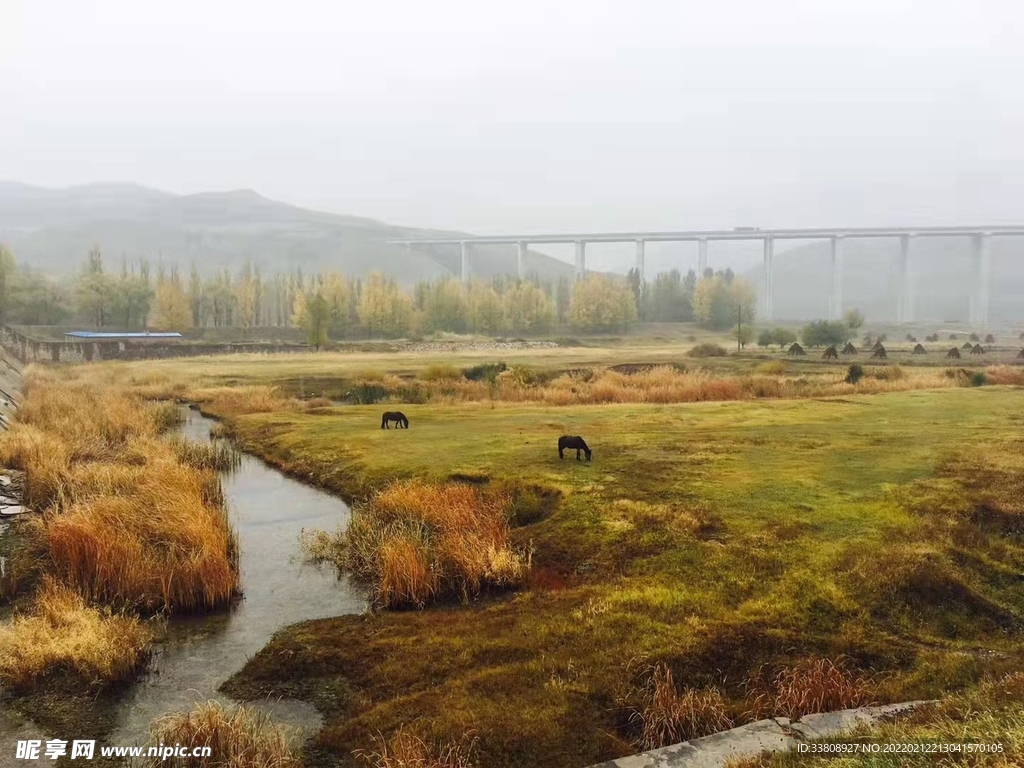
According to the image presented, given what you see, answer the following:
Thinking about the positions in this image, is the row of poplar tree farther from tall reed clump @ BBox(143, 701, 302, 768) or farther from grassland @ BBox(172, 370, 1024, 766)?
tall reed clump @ BBox(143, 701, 302, 768)

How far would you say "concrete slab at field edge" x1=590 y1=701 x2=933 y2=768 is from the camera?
658 centimetres

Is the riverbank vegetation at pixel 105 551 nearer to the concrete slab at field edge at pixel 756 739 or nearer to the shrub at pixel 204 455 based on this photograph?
the shrub at pixel 204 455

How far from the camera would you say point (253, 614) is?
10883 millimetres

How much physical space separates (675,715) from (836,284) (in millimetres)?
127654

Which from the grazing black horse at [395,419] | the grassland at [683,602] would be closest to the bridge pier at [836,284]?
the grazing black horse at [395,419]

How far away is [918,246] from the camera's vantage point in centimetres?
14088

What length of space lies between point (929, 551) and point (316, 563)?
1100cm

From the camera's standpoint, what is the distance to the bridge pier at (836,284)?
4563 inches

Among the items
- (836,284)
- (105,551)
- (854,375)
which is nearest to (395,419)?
(105,551)

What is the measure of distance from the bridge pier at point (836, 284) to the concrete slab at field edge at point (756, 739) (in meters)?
112

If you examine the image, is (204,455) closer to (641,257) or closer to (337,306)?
(337,306)

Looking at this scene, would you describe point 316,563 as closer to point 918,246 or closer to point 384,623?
point 384,623

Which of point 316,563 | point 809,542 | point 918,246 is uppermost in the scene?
point 918,246

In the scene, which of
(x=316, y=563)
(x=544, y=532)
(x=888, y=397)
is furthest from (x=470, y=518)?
(x=888, y=397)
